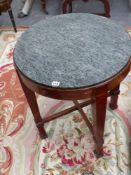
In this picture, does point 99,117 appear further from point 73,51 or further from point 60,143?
point 60,143

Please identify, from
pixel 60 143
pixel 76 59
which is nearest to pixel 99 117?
pixel 76 59

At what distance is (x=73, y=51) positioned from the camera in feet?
3.27

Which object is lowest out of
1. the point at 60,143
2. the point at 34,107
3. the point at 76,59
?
the point at 60,143

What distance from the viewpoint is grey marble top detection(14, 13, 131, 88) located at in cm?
91

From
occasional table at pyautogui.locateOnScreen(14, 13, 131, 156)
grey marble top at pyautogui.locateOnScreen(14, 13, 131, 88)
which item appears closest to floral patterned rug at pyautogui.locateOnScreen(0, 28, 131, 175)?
occasional table at pyautogui.locateOnScreen(14, 13, 131, 156)

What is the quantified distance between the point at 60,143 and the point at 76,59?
61 cm

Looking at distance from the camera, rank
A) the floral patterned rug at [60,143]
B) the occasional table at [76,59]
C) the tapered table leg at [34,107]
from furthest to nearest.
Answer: the floral patterned rug at [60,143] → the tapered table leg at [34,107] → the occasional table at [76,59]

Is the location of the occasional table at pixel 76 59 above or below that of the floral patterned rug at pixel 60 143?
above

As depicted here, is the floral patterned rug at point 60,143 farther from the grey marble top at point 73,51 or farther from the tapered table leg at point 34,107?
the grey marble top at point 73,51

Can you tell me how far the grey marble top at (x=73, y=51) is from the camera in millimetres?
909

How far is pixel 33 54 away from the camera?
102cm

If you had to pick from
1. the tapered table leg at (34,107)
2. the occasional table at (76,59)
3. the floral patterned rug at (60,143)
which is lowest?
the floral patterned rug at (60,143)

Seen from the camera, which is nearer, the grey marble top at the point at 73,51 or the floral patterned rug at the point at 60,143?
the grey marble top at the point at 73,51

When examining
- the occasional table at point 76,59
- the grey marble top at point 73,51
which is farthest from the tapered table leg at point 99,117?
the grey marble top at point 73,51
